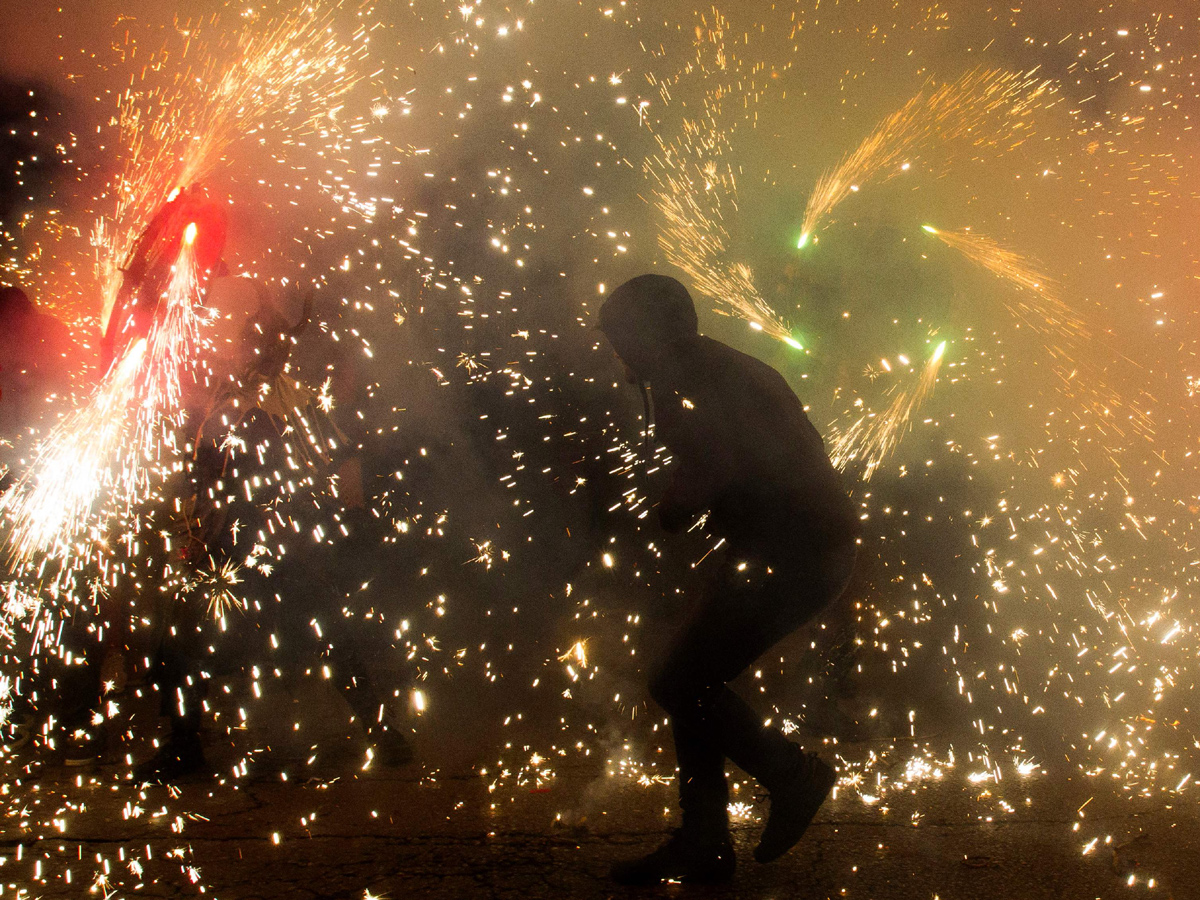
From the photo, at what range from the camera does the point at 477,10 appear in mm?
3859

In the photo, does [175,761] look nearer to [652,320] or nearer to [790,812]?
[790,812]

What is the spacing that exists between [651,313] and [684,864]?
1449 mm

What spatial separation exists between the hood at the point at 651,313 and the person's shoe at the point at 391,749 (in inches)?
74.6

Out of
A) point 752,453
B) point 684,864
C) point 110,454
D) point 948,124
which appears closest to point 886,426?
point 948,124

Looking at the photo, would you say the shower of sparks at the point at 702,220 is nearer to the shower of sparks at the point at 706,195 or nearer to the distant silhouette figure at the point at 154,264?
the shower of sparks at the point at 706,195

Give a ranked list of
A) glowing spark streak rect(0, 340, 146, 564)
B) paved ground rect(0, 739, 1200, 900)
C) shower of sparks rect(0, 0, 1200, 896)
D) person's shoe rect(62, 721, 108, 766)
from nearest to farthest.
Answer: paved ground rect(0, 739, 1200, 900) → person's shoe rect(62, 721, 108, 766) → shower of sparks rect(0, 0, 1200, 896) → glowing spark streak rect(0, 340, 146, 564)

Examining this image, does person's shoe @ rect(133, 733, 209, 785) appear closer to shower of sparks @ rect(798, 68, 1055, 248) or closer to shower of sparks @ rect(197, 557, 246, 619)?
shower of sparks @ rect(197, 557, 246, 619)

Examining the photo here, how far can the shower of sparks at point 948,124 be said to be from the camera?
363cm

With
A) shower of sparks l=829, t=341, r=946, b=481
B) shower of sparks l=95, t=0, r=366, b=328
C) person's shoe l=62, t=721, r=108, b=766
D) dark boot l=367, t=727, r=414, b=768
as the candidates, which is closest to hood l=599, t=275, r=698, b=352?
shower of sparks l=829, t=341, r=946, b=481

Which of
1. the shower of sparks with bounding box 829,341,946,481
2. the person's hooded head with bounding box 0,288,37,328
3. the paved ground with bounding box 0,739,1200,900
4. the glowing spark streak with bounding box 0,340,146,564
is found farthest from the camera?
the glowing spark streak with bounding box 0,340,146,564

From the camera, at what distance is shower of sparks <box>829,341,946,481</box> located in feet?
11.8

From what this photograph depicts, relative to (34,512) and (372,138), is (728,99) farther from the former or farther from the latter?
(34,512)

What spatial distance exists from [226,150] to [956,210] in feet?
12.8

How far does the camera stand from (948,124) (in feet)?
12.2
